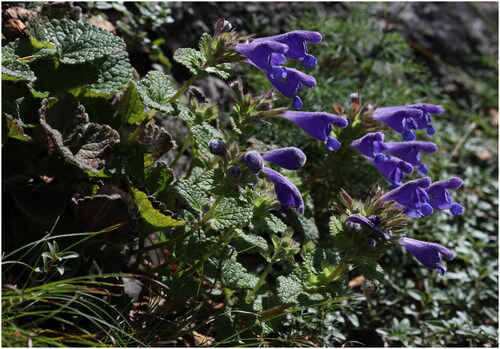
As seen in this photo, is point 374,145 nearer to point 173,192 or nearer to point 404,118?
point 404,118

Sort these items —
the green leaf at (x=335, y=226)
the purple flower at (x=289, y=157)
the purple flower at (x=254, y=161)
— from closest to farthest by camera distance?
the purple flower at (x=254, y=161) → the purple flower at (x=289, y=157) → the green leaf at (x=335, y=226)

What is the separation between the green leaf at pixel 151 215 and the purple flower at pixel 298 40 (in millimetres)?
601

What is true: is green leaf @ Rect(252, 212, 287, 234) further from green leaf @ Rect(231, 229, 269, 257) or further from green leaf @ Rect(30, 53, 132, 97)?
green leaf @ Rect(30, 53, 132, 97)

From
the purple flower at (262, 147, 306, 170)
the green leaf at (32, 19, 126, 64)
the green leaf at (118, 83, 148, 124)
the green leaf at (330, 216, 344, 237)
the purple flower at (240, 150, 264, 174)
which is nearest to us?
the purple flower at (240, 150, 264, 174)

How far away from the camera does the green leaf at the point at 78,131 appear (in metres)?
1.86

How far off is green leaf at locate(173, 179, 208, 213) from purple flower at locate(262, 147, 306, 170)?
0.27m

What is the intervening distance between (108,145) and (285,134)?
1043mm

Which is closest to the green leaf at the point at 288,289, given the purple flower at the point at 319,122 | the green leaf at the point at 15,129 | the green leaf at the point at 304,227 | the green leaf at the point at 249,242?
the green leaf at the point at 249,242

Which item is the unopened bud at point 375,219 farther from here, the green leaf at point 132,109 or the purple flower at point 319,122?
the green leaf at point 132,109

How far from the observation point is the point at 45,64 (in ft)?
6.46

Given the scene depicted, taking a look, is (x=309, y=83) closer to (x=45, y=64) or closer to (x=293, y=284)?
(x=293, y=284)

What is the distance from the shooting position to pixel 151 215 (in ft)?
6.18

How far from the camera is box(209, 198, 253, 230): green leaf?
173cm

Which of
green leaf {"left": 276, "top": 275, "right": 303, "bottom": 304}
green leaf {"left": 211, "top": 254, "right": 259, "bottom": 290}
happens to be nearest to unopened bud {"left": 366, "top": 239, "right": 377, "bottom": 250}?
green leaf {"left": 276, "top": 275, "right": 303, "bottom": 304}
